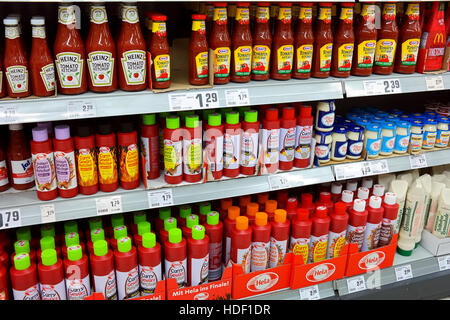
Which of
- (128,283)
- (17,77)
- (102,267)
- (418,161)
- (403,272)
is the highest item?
(17,77)

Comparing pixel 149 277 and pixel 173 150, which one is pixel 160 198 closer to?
pixel 173 150

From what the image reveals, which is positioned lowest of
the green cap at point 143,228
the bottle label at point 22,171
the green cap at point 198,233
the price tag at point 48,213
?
the green cap at point 198,233

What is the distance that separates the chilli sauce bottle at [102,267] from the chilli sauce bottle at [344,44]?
1.16m

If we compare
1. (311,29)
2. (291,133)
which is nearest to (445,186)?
(291,133)

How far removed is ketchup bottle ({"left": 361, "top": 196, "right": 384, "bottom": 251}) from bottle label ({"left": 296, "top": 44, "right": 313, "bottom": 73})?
0.67m

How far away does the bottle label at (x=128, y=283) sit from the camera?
4.95ft

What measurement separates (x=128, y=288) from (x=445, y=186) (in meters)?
1.57

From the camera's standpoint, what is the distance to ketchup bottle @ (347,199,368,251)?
182 centimetres

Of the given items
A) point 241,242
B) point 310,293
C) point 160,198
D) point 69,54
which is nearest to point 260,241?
point 241,242

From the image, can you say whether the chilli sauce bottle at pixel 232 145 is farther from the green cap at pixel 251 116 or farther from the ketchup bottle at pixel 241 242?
the ketchup bottle at pixel 241 242

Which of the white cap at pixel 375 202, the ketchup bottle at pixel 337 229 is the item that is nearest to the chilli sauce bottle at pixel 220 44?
the ketchup bottle at pixel 337 229

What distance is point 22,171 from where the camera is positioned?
150 cm

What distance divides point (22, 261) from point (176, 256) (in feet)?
1.72
